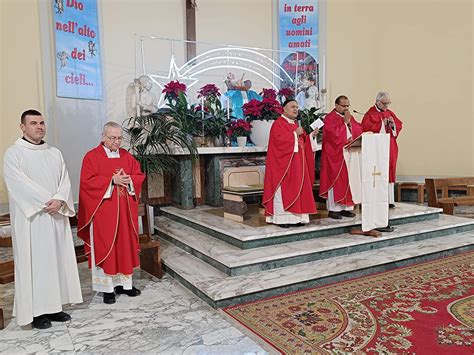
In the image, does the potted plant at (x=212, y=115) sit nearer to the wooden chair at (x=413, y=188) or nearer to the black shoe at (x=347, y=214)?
the black shoe at (x=347, y=214)

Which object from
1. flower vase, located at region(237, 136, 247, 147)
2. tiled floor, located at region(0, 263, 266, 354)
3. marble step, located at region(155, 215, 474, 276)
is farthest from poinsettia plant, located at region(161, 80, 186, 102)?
tiled floor, located at region(0, 263, 266, 354)

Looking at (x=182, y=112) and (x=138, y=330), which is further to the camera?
(x=182, y=112)

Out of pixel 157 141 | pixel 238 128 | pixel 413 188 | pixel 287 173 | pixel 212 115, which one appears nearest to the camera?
pixel 287 173

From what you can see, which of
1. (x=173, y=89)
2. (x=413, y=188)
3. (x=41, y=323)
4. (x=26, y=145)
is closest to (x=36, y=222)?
(x=26, y=145)

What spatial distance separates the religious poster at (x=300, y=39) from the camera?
886cm

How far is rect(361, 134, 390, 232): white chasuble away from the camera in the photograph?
485 cm

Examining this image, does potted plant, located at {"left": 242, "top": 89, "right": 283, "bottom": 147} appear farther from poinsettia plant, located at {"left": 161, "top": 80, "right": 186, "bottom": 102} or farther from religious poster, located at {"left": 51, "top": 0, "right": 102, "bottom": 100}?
religious poster, located at {"left": 51, "top": 0, "right": 102, "bottom": 100}

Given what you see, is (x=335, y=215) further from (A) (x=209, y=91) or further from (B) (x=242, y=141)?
(A) (x=209, y=91)

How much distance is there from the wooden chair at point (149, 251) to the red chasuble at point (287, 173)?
53.0 inches

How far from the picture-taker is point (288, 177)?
488 centimetres

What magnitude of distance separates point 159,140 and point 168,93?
0.89 m

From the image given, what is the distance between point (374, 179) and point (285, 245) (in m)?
1.29

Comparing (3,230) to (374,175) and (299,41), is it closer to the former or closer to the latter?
(374,175)

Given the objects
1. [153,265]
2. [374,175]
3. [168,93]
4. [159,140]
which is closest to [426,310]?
[374,175]
